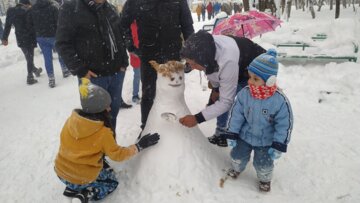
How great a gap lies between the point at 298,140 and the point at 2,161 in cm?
391

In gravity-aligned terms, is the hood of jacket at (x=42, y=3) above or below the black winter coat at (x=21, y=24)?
above

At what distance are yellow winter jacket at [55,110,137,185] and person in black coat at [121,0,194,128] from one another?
49.7 inches

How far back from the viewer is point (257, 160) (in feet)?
9.47

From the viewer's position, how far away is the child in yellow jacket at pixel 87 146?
A: 8.23 feet

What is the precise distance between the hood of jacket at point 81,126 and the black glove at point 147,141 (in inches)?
19.3

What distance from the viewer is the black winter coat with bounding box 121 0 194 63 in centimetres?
348

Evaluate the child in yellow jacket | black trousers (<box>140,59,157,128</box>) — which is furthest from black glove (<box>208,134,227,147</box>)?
the child in yellow jacket

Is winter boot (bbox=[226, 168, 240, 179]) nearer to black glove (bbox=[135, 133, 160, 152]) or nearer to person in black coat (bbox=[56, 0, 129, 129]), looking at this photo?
black glove (bbox=[135, 133, 160, 152])

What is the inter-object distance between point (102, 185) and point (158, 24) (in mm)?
1886

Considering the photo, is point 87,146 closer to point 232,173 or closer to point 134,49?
point 232,173

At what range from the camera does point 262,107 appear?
105 inches

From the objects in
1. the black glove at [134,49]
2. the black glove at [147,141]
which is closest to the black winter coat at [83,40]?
the black glove at [134,49]

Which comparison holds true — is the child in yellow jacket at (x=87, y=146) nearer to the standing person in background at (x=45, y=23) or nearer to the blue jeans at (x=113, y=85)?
the blue jeans at (x=113, y=85)

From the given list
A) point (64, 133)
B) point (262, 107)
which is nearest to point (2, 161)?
point (64, 133)
